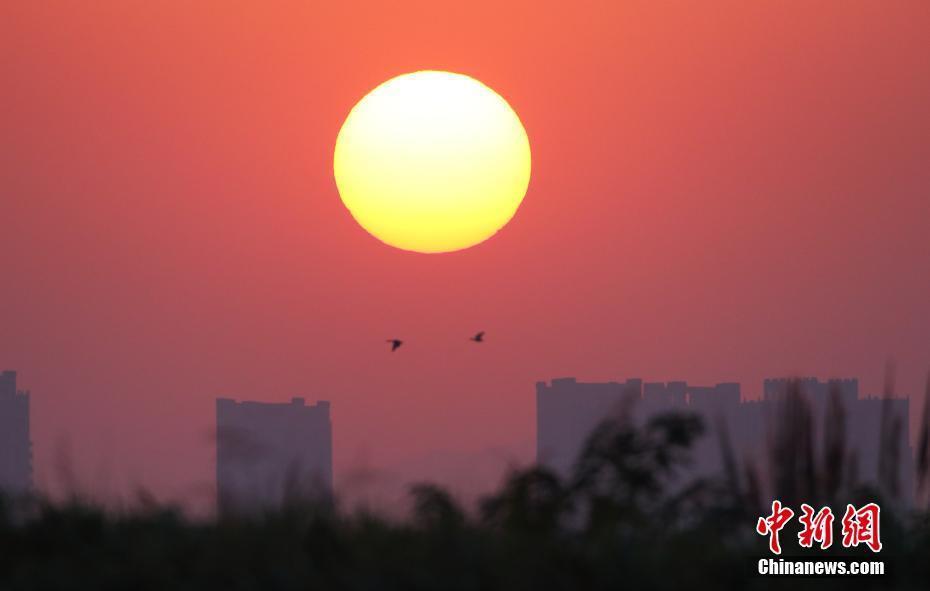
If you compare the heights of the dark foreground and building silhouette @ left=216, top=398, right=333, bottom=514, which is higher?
building silhouette @ left=216, top=398, right=333, bottom=514

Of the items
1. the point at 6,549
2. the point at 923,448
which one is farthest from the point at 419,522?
the point at 923,448

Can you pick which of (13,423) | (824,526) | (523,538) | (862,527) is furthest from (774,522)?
(13,423)

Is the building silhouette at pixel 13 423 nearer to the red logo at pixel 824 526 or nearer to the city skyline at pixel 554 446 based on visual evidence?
the city skyline at pixel 554 446

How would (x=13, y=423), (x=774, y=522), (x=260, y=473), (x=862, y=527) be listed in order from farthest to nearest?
(x=13, y=423) < (x=862, y=527) < (x=774, y=522) < (x=260, y=473)

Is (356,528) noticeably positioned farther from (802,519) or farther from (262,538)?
(802,519)

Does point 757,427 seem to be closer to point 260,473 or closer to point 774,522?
point 774,522

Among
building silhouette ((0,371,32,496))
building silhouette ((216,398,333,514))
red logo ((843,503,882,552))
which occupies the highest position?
building silhouette ((0,371,32,496))

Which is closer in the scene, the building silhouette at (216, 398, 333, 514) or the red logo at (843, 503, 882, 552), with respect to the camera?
the building silhouette at (216, 398, 333, 514)

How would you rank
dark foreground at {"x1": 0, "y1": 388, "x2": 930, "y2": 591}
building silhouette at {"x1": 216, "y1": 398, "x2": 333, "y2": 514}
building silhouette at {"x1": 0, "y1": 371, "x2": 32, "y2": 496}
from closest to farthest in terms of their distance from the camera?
dark foreground at {"x1": 0, "y1": 388, "x2": 930, "y2": 591}
building silhouette at {"x1": 216, "y1": 398, "x2": 333, "y2": 514}
building silhouette at {"x1": 0, "y1": 371, "x2": 32, "y2": 496}

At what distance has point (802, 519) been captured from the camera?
10.4 m

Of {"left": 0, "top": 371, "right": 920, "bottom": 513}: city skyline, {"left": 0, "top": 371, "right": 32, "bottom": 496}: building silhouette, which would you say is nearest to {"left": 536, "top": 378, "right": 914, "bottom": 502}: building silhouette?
{"left": 0, "top": 371, "right": 920, "bottom": 513}: city skyline

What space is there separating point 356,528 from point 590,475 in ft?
6.05

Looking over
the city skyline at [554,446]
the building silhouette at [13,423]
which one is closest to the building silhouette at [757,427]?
the city skyline at [554,446]

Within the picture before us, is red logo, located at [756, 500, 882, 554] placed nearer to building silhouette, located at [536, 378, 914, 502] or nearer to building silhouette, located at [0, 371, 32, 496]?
building silhouette, located at [536, 378, 914, 502]
